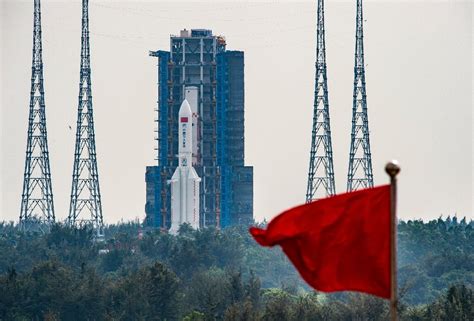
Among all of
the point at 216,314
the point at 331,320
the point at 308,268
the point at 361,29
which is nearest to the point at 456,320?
the point at 331,320

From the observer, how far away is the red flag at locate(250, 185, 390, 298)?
32.8 m

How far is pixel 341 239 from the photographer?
33.0 metres

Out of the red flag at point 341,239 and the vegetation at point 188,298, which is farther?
the vegetation at point 188,298

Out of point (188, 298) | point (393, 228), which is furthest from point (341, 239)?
point (188, 298)

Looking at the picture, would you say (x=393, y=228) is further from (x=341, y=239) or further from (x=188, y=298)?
(x=188, y=298)

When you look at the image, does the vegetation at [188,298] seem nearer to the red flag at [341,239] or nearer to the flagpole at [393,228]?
the red flag at [341,239]

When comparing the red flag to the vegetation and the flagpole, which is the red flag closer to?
the flagpole

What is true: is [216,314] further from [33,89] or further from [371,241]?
[371,241]

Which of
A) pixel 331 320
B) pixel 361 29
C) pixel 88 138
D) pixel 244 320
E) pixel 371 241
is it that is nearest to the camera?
pixel 371 241

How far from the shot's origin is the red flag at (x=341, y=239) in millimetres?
32750

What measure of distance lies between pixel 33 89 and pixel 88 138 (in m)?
6.59

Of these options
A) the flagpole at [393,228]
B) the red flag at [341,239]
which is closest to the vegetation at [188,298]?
the red flag at [341,239]

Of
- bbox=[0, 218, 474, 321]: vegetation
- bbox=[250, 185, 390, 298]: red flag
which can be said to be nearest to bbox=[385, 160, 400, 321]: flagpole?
bbox=[250, 185, 390, 298]: red flag

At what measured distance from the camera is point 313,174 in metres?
193
